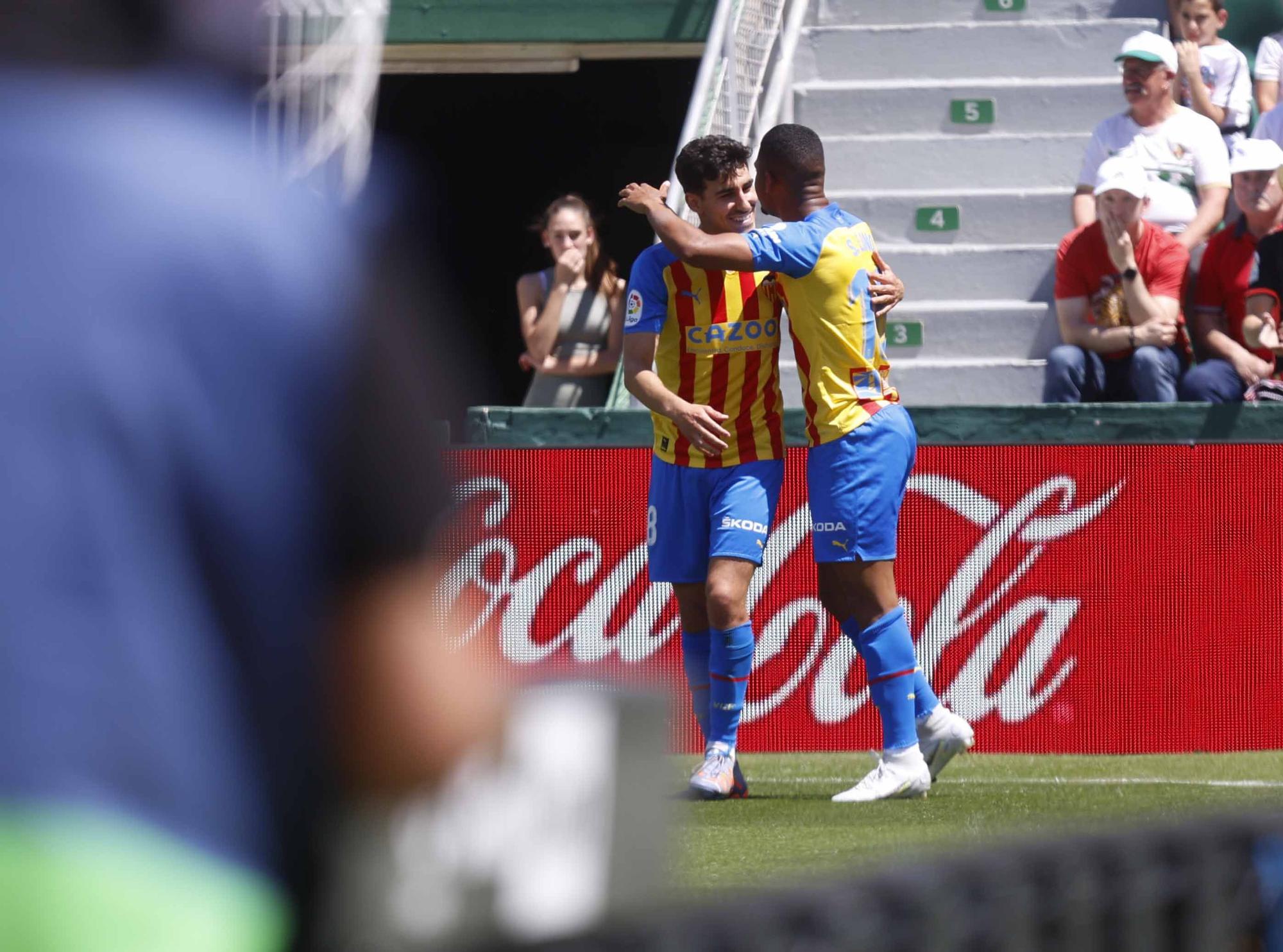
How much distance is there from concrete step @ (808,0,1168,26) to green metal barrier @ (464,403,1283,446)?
193 inches

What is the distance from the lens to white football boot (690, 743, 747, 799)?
6.50m

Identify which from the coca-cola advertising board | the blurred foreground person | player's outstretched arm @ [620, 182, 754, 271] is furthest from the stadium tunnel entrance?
the blurred foreground person

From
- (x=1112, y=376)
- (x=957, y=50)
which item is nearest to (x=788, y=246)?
(x=1112, y=376)

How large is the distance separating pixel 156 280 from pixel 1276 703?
747cm

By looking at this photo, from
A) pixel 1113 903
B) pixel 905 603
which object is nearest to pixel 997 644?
pixel 905 603

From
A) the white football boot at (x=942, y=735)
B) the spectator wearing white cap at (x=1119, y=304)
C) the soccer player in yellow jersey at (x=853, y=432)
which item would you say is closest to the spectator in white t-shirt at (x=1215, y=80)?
the spectator wearing white cap at (x=1119, y=304)

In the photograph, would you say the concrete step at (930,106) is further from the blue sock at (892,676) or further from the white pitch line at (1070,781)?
the blue sock at (892,676)

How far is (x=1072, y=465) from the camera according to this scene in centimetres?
816

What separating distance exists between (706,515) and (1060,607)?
208cm

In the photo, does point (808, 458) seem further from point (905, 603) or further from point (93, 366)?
point (93, 366)

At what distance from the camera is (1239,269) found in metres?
9.10

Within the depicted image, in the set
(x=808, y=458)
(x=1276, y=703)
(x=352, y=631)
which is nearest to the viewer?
(x=352, y=631)

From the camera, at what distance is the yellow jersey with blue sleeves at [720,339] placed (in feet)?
21.9

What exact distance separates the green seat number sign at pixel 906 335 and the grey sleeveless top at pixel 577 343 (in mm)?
1748
